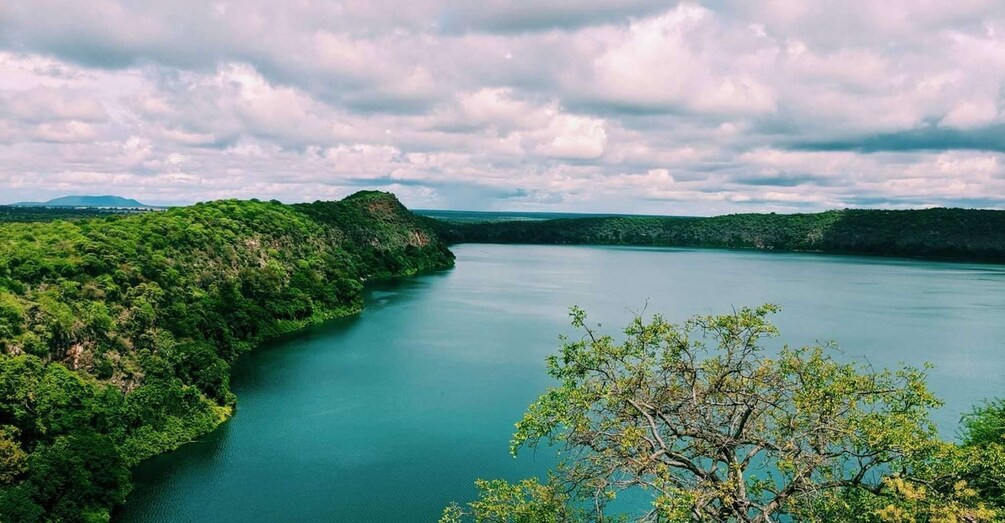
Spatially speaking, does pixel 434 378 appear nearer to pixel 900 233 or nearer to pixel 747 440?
pixel 747 440

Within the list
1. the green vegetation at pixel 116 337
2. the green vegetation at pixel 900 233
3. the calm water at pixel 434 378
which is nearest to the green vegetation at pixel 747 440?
the calm water at pixel 434 378

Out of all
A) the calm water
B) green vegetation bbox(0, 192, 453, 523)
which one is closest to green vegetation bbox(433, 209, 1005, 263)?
the calm water

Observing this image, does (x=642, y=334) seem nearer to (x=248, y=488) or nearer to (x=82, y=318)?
(x=248, y=488)

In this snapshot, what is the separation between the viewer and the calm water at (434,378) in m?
26.1

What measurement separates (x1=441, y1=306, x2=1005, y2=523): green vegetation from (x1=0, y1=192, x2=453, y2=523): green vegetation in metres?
18.5

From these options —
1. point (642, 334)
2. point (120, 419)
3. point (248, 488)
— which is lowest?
point (248, 488)

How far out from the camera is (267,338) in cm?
5406

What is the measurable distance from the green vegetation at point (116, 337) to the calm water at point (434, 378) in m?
2.19

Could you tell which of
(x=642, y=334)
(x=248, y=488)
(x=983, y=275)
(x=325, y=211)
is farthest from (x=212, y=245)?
(x=983, y=275)

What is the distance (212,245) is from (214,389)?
25323mm

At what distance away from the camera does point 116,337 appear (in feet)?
111

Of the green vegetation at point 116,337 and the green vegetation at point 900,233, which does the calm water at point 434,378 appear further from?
the green vegetation at point 900,233

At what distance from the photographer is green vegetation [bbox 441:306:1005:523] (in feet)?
38.3

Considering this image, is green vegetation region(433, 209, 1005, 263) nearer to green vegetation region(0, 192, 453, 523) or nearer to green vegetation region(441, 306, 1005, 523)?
green vegetation region(0, 192, 453, 523)
